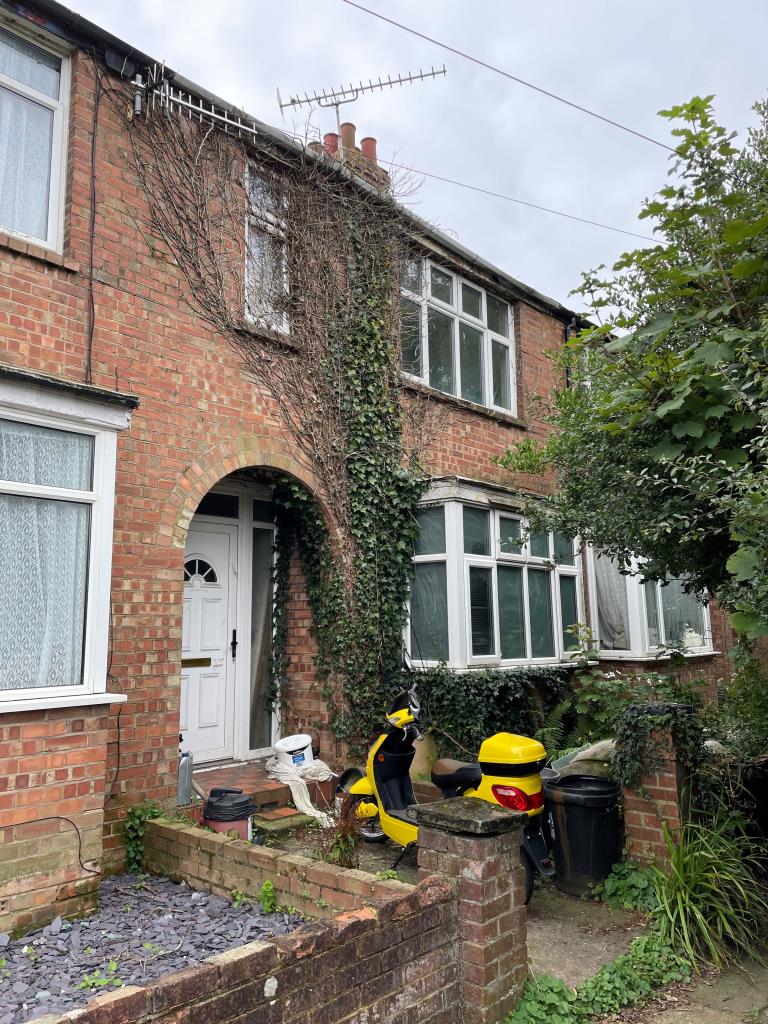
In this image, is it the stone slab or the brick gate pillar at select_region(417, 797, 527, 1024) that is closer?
the brick gate pillar at select_region(417, 797, 527, 1024)

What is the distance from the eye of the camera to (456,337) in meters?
9.77

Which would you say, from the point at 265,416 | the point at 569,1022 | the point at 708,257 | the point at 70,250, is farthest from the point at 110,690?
the point at 708,257

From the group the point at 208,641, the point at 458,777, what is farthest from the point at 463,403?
the point at 458,777

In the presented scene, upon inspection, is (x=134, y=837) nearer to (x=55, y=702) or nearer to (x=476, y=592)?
(x=55, y=702)

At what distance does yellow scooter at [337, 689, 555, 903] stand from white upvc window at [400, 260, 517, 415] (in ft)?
15.2

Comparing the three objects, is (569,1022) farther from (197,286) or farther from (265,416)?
(197,286)

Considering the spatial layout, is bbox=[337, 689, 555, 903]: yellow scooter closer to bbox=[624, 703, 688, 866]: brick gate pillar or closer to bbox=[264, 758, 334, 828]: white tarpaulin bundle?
bbox=[624, 703, 688, 866]: brick gate pillar

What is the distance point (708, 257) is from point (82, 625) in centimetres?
438

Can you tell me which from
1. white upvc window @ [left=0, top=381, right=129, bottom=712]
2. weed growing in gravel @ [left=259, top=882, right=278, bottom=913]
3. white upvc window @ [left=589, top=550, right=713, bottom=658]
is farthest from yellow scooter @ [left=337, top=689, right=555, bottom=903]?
white upvc window @ [left=589, top=550, right=713, bottom=658]

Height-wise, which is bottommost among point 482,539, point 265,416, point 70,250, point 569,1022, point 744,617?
point 569,1022

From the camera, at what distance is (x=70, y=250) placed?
229 inches

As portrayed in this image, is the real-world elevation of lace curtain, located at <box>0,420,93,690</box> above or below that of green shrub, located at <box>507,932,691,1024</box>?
above

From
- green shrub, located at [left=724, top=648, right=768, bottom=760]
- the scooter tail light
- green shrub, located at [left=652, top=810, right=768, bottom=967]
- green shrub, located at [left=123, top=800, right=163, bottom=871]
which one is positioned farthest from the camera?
green shrub, located at [left=724, top=648, right=768, bottom=760]

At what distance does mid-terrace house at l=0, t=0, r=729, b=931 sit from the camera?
4461 millimetres
